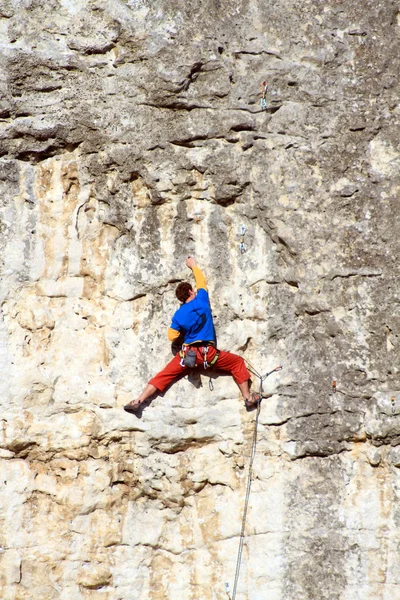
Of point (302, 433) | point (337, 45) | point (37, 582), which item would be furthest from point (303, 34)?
point (37, 582)

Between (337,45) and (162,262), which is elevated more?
(337,45)

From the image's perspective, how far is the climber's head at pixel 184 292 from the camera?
18.1 ft

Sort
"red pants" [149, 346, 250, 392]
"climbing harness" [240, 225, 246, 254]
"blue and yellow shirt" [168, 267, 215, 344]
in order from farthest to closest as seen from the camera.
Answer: "climbing harness" [240, 225, 246, 254]
"red pants" [149, 346, 250, 392]
"blue and yellow shirt" [168, 267, 215, 344]

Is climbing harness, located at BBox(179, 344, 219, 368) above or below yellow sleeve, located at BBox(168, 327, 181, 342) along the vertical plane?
below

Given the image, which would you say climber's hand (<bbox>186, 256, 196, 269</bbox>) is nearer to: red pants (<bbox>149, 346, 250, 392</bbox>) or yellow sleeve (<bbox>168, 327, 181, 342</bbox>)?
yellow sleeve (<bbox>168, 327, 181, 342</bbox>)

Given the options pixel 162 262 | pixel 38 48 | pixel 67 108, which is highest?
pixel 38 48

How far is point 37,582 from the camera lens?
18.6 feet

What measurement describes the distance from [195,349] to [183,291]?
496 millimetres

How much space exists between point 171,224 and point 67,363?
152 centimetres

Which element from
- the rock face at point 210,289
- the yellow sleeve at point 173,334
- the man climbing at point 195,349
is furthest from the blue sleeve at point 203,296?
the yellow sleeve at point 173,334

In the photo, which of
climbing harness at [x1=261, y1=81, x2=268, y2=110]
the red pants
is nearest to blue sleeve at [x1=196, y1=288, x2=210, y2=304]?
the red pants

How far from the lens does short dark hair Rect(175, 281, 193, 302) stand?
5.50 m

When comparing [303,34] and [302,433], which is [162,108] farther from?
[302,433]

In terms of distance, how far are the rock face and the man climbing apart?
16cm
